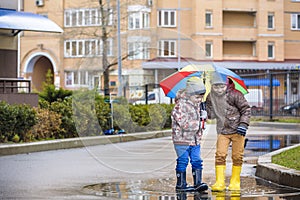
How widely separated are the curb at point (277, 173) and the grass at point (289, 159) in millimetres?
182

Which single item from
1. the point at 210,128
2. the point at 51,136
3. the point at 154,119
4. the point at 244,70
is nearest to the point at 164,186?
the point at 210,128

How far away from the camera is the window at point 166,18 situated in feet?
211

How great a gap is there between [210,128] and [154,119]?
3354 mm

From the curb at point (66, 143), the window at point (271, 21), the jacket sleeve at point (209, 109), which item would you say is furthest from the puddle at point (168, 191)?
the window at point (271, 21)

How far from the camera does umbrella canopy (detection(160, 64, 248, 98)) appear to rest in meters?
10.0

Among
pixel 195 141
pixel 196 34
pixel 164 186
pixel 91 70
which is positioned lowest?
pixel 164 186

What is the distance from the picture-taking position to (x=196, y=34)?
62875mm

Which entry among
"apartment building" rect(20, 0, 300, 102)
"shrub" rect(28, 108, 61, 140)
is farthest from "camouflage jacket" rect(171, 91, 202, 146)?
"apartment building" rect(20, 0, 300, 102)

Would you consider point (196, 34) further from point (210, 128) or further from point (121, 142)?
point (210, 128)

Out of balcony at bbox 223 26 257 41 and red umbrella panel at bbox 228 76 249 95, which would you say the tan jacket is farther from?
balcony at bbox 223 26 257 41

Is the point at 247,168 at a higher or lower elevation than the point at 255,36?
lower

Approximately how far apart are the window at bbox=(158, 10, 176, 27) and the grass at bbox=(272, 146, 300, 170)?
50.2 m

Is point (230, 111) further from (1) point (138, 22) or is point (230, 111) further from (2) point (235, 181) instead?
(1) point (138, 22)

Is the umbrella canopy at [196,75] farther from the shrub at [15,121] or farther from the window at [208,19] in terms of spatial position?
the window at [208,19]
